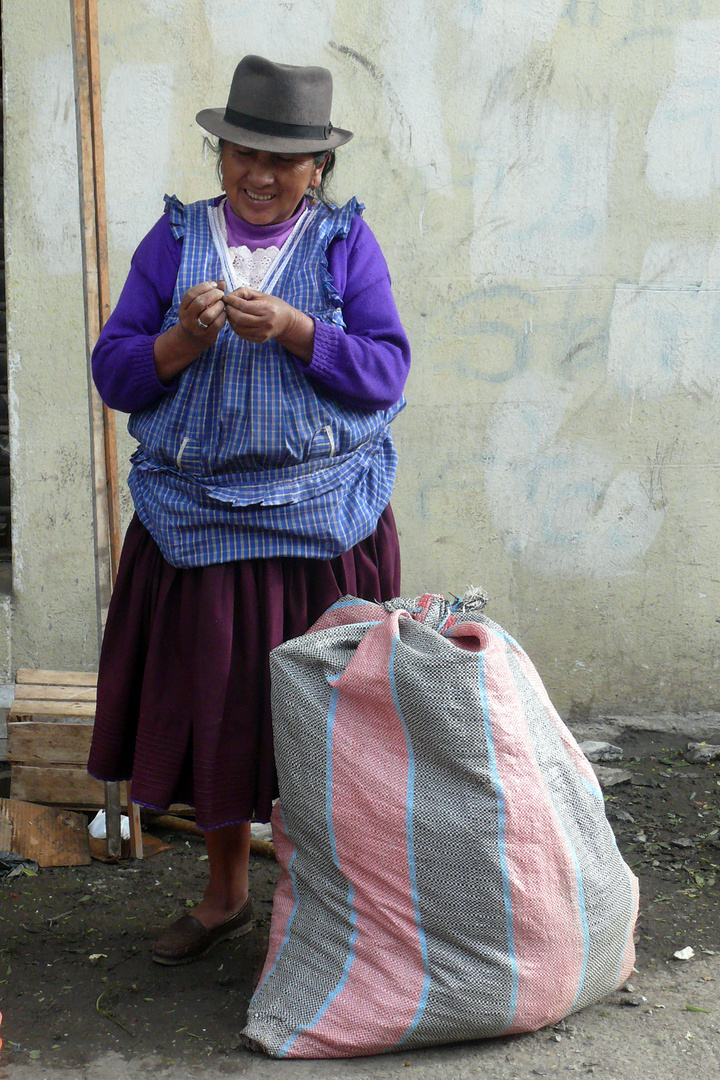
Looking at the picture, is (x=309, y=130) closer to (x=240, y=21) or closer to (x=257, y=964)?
(x=240, y=21)

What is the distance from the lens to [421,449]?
3529 millimetres

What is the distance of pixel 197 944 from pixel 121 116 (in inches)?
97.0

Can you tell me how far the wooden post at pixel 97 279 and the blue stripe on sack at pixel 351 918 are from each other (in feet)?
3.23

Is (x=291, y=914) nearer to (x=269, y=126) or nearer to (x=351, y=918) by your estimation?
(x=351, y=918)

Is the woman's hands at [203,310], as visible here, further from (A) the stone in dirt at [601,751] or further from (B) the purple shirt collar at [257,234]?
(A) the stone in dirt at [601,751]

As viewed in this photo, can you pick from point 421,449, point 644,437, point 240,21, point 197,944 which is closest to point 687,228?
point 644,437

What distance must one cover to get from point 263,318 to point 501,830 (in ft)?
3.48

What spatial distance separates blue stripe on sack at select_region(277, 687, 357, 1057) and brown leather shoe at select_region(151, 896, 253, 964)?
470 mm

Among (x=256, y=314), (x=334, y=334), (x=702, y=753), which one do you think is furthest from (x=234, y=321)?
(x=702, y=753)

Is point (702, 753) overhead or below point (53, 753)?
below

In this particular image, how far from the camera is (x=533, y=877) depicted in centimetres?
188

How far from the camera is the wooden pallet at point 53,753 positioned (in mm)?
2969

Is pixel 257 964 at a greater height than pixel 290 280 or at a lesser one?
lesser

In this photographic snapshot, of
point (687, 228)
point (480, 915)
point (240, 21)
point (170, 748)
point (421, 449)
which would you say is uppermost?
point (240, 21)
